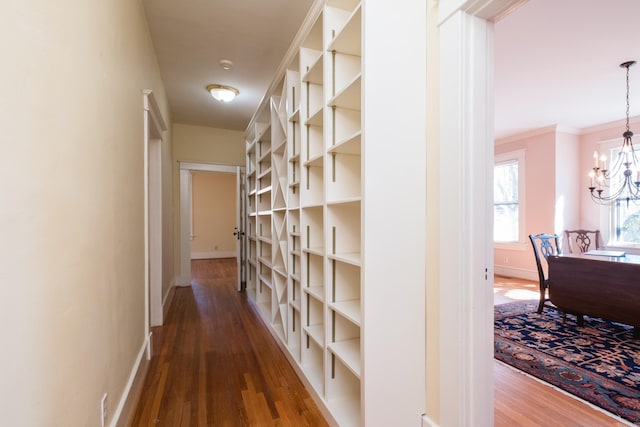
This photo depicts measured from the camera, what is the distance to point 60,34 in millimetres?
990

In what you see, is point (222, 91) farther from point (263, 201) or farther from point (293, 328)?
point (293, 328)

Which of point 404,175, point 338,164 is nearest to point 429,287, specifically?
point 404,175

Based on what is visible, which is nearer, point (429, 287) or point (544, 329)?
point (429, 287)

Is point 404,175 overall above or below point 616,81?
below

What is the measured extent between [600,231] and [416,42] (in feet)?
18.0

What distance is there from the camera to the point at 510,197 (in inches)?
230

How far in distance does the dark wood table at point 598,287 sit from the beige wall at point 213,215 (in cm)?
740

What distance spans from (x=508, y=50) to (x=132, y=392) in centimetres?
414

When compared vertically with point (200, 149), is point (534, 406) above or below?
below

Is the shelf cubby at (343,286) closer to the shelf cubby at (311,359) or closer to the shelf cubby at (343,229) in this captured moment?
the shelf cubby at (343,229)

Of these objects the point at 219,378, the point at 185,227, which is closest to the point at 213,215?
the point at 185,227

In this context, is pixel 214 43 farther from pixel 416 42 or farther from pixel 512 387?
pixel 512 387

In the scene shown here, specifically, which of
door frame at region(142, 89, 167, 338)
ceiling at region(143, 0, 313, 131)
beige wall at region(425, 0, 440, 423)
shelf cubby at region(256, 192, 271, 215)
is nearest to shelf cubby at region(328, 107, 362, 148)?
beige wall at region(425, 0, 440, 423)

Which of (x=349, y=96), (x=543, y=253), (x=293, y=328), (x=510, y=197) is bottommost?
(x=293, y=328)
